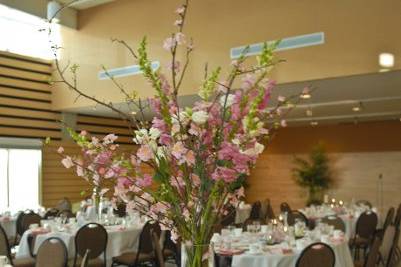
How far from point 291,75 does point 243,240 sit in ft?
12.7

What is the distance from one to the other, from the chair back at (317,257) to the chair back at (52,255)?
201 cm

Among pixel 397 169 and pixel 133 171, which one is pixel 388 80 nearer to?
pixel 397 169

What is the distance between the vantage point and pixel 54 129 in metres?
12.7

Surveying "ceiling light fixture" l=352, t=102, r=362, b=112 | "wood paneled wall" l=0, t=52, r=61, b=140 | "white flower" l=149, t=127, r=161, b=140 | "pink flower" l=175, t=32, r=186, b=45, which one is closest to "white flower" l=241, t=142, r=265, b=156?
"white flower" l=149, t=127, r=161, b=140

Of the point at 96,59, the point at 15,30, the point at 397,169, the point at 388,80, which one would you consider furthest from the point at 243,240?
the point at 397,169

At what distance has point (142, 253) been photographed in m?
6.43

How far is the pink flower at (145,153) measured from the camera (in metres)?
1.58

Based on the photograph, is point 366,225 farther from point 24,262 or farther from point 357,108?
point 24,262

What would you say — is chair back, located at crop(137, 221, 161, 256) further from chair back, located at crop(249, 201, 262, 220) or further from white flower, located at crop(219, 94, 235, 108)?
white flower, located at crop(219, 94, 235, 108)


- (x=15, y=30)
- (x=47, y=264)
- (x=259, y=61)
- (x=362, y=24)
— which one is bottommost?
(x=47, y=264)

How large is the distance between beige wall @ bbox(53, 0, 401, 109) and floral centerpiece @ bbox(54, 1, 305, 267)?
6676 mm

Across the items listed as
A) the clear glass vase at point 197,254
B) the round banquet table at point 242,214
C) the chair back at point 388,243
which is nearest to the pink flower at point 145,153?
the clear glass vase at point 197,254

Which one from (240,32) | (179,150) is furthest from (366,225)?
(179,150)

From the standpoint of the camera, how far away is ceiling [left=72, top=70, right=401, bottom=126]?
8695 mm
